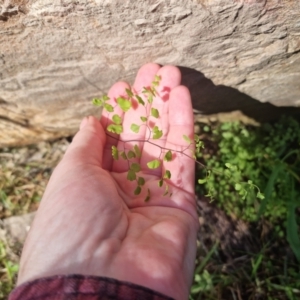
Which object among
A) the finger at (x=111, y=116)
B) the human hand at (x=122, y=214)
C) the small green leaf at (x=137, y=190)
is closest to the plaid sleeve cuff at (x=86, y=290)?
the human hand at (x=122, y=214)

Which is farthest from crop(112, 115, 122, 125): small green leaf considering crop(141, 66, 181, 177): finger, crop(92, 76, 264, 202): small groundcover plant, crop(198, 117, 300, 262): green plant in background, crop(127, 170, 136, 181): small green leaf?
crop(198, 117, 300, 262): green plant in background

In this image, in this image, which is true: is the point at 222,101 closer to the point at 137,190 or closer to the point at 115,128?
the point at 115,128

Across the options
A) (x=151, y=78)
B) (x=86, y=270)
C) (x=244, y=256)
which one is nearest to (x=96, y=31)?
(x=151, y=78)

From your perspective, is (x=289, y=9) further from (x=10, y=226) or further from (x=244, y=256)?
(x=10, y=226)

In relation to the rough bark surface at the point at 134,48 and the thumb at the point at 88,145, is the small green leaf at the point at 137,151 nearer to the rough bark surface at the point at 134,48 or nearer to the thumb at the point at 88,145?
the thumb at the point at 88,145

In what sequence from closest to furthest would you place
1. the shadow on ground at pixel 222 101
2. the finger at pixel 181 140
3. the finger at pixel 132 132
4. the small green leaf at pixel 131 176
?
the small green leaf at pixel 131 176
the finger at pixel 181 140
the finger at pixel 132 132
the shadow on ground at pixel 222 101
